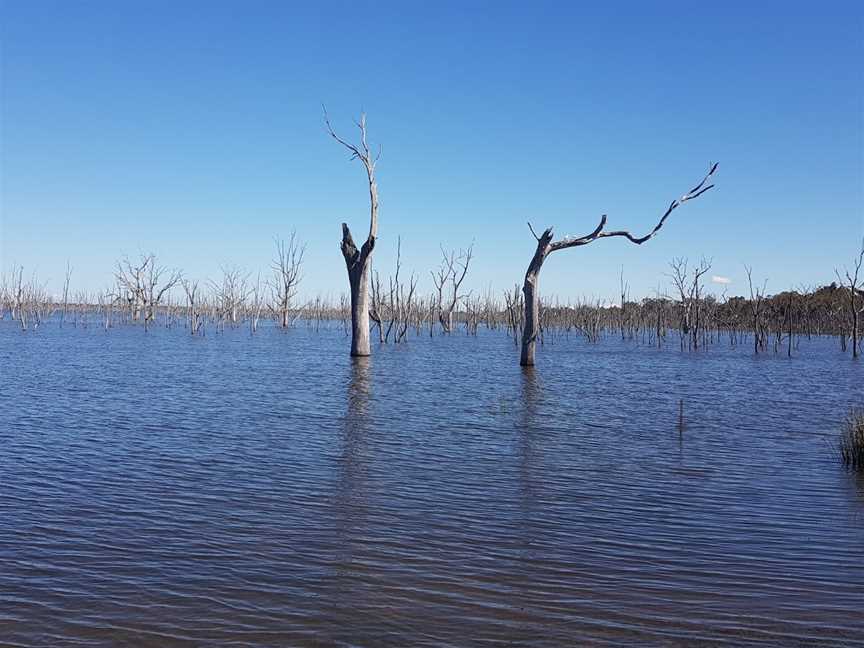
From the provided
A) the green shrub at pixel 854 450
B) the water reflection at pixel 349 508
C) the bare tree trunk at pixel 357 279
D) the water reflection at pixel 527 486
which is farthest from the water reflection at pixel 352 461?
the bare tree trunk at pixel 357 279

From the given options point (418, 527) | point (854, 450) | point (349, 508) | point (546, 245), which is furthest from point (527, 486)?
point (546, 245)

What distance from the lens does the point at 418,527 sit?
563 cm

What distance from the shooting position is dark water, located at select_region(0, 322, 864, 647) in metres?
3.83

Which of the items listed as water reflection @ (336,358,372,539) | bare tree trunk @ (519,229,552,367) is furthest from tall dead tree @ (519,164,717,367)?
water reflection @ (336,358,372,539)

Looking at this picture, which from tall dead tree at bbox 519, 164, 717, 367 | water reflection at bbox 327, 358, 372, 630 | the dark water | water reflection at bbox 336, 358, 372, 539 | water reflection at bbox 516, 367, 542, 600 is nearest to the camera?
the dark water

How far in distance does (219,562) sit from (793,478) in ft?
20.3

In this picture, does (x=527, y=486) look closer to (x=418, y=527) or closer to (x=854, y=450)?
(x=418, y=527)

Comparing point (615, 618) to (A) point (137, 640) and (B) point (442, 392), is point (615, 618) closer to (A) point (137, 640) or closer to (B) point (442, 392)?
(A) point (137, 640)

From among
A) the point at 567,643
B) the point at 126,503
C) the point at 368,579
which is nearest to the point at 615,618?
the point at 567,643

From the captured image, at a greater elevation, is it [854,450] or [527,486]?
[854,450]

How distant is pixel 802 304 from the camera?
6378 cm

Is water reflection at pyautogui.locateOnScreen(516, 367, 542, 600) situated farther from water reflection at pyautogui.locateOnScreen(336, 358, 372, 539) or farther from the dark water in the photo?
water reflection at pyautogui.locateOnScreen(336, 358, 372, 539)

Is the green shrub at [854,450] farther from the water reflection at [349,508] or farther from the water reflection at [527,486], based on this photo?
the water reflection at [349,508]

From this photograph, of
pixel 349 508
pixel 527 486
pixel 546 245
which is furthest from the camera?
pixel 546 245
